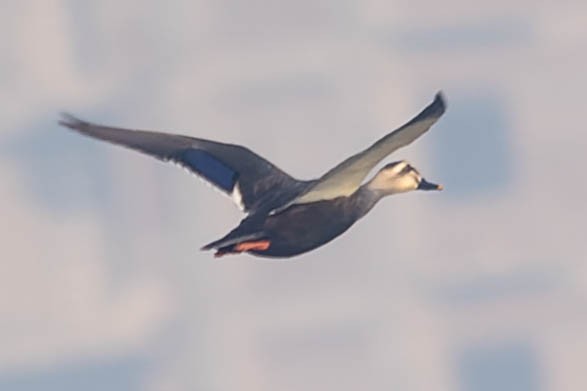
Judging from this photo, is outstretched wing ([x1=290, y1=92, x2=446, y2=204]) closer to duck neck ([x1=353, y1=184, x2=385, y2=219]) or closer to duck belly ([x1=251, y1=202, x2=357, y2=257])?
duck belly ([x1=251, y1=202, x2=357, y2=257])

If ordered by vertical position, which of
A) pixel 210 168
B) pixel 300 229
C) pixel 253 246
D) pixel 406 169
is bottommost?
pixel 253 246

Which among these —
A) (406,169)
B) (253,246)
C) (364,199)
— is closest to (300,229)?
(253,246)

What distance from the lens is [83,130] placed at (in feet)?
117

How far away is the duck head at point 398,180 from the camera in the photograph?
35.5 meters

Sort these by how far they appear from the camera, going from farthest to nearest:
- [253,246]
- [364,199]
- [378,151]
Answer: [364,199], [253,246], [378,151]

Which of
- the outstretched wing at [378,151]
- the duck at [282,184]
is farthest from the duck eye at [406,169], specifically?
the outstretched wing at [378,151]

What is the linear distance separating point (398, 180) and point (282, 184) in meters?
1.88

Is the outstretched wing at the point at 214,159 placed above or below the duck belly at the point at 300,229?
above

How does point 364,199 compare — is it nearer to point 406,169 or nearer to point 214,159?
point 406,169

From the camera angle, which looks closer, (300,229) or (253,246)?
(253,246)

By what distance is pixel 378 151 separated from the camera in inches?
1260

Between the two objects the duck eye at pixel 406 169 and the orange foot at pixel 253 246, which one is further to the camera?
the duck eye at pixel 406 169

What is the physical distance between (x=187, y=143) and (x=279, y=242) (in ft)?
11.6

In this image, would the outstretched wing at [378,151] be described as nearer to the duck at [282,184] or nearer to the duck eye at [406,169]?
the duck at [282,184]
